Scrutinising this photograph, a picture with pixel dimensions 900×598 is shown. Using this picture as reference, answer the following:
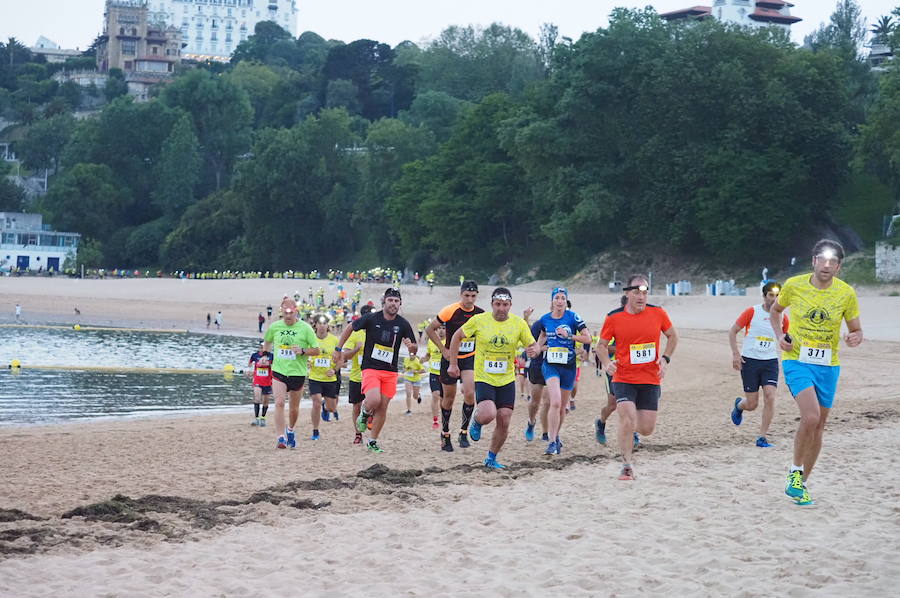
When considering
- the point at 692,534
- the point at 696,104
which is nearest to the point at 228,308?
the point at 696,104

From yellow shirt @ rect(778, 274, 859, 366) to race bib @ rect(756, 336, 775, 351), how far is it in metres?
4.00

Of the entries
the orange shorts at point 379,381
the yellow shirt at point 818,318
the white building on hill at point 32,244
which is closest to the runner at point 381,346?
the orange shorts at point 379,381

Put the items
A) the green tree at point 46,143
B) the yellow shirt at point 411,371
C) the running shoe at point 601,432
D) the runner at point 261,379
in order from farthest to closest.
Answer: the green tree at point 46,143
the yellow shirt at point 411,371
the runner at point 261,379
the running shoe at point 601,432

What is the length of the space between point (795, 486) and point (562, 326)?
13.3ft

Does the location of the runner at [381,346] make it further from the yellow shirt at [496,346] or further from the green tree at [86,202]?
the green tree at [86,202]

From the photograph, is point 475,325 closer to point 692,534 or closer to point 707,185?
point 692,534

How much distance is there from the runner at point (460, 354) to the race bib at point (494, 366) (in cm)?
99

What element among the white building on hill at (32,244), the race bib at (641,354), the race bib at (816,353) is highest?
the white building on hill at (32,244)

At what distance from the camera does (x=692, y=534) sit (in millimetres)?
8281

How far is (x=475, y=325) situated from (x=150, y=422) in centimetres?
995

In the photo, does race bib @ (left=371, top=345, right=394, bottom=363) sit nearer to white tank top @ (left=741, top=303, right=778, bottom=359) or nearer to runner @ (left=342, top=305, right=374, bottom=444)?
runner @ (left=342, top=305, right=374, bottom=444)

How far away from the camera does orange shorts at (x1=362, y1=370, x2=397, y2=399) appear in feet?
41.5

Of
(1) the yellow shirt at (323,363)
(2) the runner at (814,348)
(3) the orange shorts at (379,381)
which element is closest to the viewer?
(2) the runner at (814,348)

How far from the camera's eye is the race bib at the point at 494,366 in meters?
11.8
